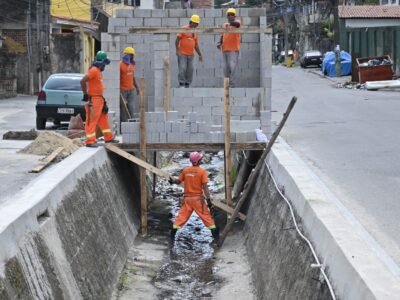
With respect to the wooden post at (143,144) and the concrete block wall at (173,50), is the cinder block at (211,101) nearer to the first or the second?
the concrete block wall at (173,50)

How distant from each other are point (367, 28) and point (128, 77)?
2852cm

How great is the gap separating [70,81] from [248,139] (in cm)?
799

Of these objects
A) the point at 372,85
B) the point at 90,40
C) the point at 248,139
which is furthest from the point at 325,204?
the point at 90,40

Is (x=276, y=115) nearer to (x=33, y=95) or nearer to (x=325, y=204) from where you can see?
(x=325, y=204)

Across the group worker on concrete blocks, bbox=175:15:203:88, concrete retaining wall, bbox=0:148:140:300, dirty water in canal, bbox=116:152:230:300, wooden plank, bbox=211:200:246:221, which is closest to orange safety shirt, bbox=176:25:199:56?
worker on concrete blocks, bbox=175:15:203:88

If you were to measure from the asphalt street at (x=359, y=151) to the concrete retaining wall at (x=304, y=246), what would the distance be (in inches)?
15.1

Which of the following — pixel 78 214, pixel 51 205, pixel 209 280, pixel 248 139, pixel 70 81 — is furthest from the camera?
pixel 70 81

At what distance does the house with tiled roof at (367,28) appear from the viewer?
3997 centimetres

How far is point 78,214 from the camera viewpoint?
33.5 ft

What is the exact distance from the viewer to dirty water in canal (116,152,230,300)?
11.2 meters

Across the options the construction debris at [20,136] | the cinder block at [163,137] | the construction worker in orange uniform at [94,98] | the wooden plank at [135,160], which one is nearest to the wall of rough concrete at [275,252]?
the wooden plank at [135,160]

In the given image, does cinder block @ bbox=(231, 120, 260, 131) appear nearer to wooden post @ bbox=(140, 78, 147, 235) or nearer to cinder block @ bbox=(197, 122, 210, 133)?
cinder block @ bbox=(197, 122, 210, 133)

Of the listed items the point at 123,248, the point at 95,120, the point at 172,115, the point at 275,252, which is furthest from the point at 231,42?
the point at 275,252

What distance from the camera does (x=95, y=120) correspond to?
43.7 feet
